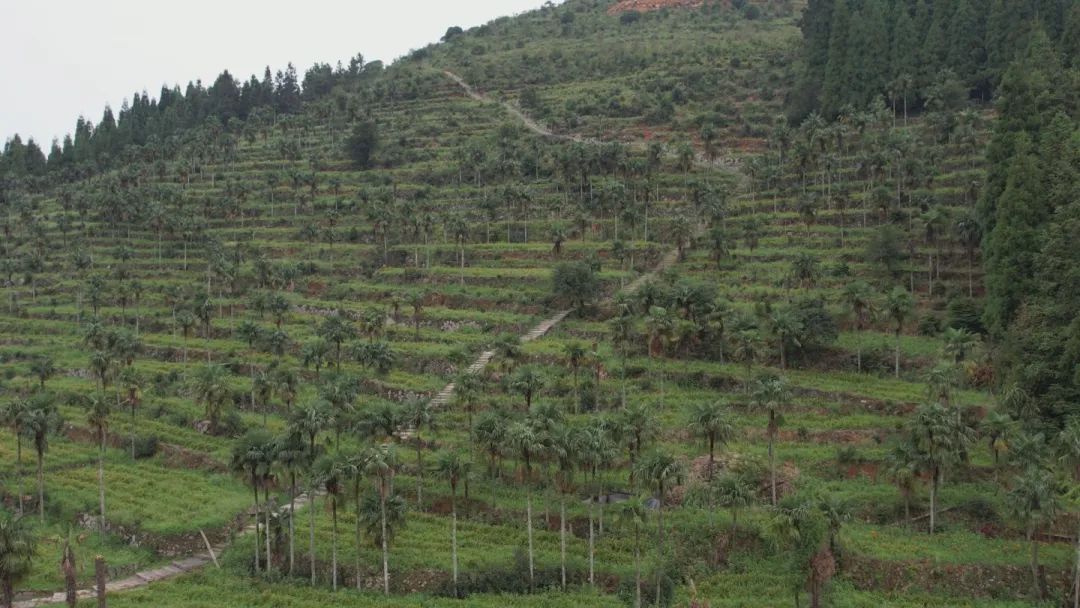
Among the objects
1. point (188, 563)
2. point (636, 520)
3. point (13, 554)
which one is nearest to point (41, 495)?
point (188, 563)

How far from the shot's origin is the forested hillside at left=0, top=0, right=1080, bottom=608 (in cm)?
6044

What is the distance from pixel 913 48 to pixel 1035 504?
376ft

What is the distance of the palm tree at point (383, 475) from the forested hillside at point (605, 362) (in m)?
0.27

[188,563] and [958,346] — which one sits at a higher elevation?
[958,346]

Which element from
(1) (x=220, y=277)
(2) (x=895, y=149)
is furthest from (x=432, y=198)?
(2) (x=895, y=149)

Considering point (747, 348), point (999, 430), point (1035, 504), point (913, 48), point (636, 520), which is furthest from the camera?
point (913, 48)

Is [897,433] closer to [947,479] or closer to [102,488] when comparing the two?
[947,479]

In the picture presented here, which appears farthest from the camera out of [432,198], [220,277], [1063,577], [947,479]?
[432,198]

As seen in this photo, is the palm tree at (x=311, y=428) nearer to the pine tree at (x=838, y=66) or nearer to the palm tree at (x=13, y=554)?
the palm tree at (x=13, y=554)

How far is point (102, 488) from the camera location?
72312 mm

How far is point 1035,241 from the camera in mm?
79875

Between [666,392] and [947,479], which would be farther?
[666,392]

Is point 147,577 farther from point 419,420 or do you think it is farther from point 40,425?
point 419,420

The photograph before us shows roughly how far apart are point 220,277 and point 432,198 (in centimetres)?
4097
